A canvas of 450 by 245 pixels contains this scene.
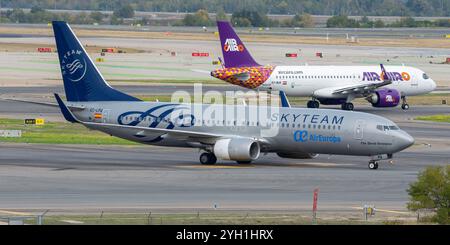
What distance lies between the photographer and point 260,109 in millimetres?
59531

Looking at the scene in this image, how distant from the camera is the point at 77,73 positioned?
62.3 m

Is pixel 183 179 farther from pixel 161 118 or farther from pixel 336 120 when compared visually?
pixel 336 120

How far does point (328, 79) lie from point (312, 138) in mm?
38171

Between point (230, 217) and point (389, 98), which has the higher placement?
point (389, 98)

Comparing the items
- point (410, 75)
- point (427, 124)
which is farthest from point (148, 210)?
point (410, 75)

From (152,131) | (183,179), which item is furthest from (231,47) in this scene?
(183,179)

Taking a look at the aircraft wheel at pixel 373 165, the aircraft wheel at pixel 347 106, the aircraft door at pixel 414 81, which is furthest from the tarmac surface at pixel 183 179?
the aircraft door at pixel 414 81

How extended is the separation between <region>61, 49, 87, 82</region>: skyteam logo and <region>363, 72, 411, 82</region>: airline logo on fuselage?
1454 inches

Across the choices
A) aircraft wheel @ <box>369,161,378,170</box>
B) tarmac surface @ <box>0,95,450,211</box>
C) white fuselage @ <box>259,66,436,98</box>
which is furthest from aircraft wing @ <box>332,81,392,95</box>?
aircraft wheel @ <box>369,161,378,170</box>

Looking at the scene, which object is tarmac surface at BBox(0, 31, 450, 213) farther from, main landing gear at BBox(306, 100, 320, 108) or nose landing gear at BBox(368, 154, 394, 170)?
main landing gear at BBox(306, 100, 320, 108)

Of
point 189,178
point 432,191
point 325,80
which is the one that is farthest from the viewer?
point 325,80
